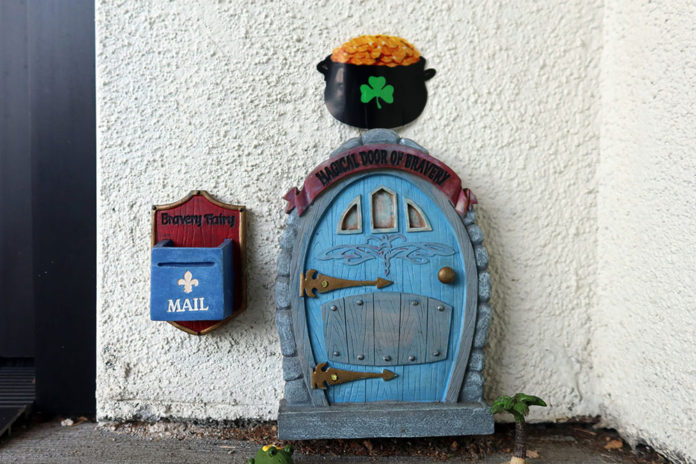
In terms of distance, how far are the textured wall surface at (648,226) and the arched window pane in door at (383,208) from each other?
99cm

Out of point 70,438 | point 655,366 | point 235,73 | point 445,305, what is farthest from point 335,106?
point 70,438

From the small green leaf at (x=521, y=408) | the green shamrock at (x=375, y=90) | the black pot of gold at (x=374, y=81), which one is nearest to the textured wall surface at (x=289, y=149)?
the black pot of gold at (x=374, y=81)

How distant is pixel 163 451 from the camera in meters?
1.98

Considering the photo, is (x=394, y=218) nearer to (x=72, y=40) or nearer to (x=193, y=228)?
(x=193, y=228)

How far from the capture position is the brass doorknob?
6.21ft

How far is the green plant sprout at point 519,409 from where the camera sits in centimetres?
173

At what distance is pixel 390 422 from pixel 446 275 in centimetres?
63

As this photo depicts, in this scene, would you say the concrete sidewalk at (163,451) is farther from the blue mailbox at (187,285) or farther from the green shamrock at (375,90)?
the green shamrock at (375,90)

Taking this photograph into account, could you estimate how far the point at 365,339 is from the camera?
1.93 meters

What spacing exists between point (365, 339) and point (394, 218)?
1.69 ft

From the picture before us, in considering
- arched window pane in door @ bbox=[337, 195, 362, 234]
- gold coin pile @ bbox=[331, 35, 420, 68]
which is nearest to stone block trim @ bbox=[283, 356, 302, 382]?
arched window pane in door @ bbox=[337, 195, 362, 234]

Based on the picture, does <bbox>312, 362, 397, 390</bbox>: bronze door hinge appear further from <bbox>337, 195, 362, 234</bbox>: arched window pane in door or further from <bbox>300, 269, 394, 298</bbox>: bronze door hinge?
<bbox>337, 195, 362, 234</bbox>: arched window pane in door

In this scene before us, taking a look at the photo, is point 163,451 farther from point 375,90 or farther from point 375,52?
point 375,52

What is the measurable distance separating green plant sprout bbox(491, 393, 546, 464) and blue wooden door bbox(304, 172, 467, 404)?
27cm
